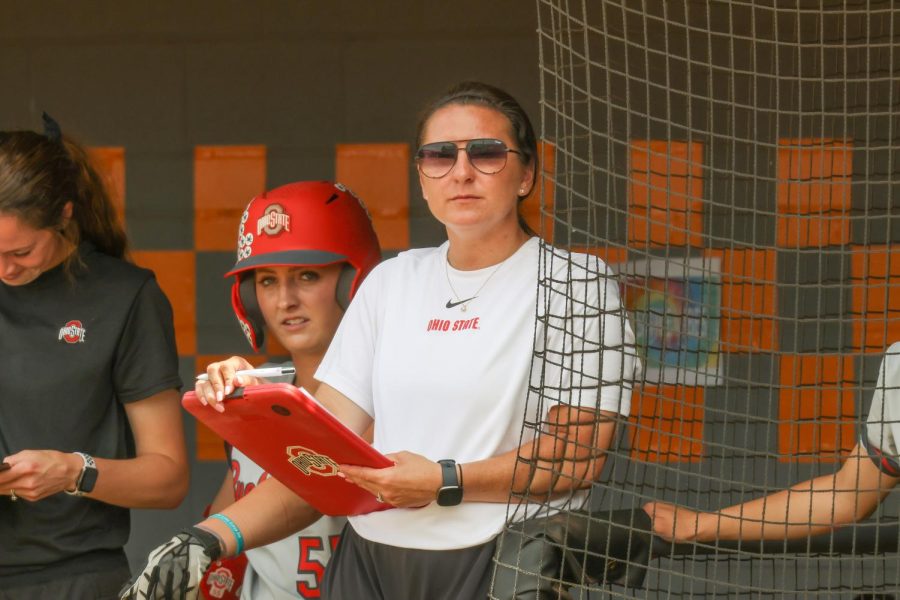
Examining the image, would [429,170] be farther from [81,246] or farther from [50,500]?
[50,500]

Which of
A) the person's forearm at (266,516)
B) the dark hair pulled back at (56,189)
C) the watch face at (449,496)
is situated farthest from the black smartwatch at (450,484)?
the dark hair pulled back at (56,189)

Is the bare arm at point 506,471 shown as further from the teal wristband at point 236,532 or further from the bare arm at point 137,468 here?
the bare arm at point 137,468

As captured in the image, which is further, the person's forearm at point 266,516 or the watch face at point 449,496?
the person's forearm at point 266,516

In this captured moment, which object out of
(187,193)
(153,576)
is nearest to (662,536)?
(153,576)

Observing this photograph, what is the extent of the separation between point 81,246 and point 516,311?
3.56 feet

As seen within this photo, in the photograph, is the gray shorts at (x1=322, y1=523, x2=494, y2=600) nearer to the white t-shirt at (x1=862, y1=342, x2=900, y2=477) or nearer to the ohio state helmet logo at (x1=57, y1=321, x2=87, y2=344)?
the white t-shirt at (x1=862, y1=342, x2=900, y2=477)

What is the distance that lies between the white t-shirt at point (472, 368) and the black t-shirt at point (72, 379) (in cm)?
64

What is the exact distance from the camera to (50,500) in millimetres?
2625

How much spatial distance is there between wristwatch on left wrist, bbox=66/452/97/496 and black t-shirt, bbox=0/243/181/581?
0.37 feet

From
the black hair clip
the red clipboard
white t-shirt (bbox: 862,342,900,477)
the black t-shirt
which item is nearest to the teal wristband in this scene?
the red clipboard

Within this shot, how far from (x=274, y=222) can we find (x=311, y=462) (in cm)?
80

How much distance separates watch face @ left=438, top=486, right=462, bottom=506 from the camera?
203 cm

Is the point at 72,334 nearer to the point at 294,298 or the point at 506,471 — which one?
the point at 294,298

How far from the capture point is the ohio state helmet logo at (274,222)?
278cm
